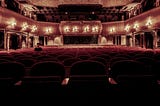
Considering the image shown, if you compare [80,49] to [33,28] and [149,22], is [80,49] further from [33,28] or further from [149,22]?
[33,28]

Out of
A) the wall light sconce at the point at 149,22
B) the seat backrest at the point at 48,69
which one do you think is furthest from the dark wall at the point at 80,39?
the seat backrest at the point at 48,69

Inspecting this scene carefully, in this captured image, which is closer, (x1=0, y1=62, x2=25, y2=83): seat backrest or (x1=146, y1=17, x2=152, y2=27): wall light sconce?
(x1=0, y1=62, x2=25, y2=83): seat backrest

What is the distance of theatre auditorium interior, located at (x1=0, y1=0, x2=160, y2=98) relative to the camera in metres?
2.12

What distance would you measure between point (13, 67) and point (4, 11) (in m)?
18.1

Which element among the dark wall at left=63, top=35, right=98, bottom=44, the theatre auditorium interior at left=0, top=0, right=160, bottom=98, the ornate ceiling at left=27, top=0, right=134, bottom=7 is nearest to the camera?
the theatre auditorium interior at left=0, top=0, right=160, bottom=98

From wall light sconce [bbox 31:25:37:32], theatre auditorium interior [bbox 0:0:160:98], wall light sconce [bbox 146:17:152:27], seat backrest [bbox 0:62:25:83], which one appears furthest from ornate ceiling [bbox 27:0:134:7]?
seat backrest [bbox 0:62:25:83]

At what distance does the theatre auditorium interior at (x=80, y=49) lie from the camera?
2123 mm

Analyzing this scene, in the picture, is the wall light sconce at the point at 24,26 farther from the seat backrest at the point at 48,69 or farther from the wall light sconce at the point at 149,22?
the seat backrest at the point at 48,69

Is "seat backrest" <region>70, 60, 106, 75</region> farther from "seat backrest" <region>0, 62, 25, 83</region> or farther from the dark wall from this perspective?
the dark wall

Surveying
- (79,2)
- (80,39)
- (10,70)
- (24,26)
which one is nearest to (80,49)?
(79,2)

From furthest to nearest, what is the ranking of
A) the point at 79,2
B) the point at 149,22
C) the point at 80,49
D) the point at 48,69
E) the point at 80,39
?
the point at 80,39
the point at 79,2
the point at 149,22
the point at 80,49
the point at 48,69

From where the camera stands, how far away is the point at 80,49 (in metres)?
17.0

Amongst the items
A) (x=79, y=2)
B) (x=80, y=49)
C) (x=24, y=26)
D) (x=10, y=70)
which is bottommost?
(x=10, y=70)

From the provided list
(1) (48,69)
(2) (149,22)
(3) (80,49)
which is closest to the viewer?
(1) (48,69)
